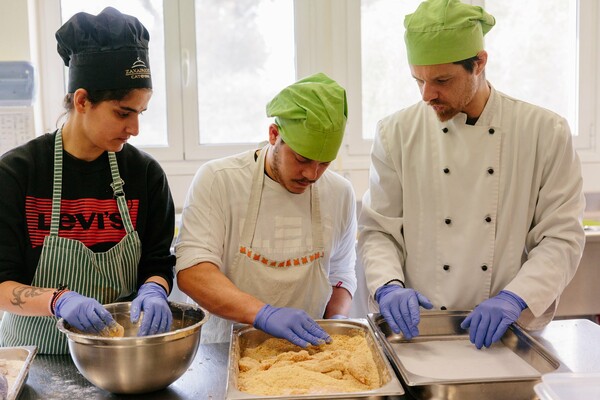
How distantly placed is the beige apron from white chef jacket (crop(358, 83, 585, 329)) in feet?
0.60

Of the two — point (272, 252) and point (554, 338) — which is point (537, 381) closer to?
point (554, 338)

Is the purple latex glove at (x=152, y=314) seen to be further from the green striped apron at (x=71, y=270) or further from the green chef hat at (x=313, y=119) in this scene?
the green chef hat at (x=313, y=119)

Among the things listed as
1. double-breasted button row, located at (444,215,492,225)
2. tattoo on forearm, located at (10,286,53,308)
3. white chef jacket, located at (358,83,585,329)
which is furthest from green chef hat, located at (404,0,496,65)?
tattoo on forearm, located at (10,286,53,308)

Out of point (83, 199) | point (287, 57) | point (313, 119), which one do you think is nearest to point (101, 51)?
point (83, 199)

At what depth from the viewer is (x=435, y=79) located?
6.43ft

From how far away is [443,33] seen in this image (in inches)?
75.2

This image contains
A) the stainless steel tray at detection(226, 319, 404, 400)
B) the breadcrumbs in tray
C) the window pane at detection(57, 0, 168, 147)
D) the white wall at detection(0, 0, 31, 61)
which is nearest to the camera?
the stainless steel tray at detection(226, 319, 404, 400)

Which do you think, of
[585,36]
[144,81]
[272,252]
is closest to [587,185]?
[585,36]

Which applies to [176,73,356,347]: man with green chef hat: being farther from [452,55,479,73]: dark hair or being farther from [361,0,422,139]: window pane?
[361,0,422,139]: window pane

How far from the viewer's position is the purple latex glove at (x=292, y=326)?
1.71 m

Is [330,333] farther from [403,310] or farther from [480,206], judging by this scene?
[480,206]

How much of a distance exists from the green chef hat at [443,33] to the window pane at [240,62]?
213 cm

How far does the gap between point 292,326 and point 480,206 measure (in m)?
0.74

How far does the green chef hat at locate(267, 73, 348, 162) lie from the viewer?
186cm
